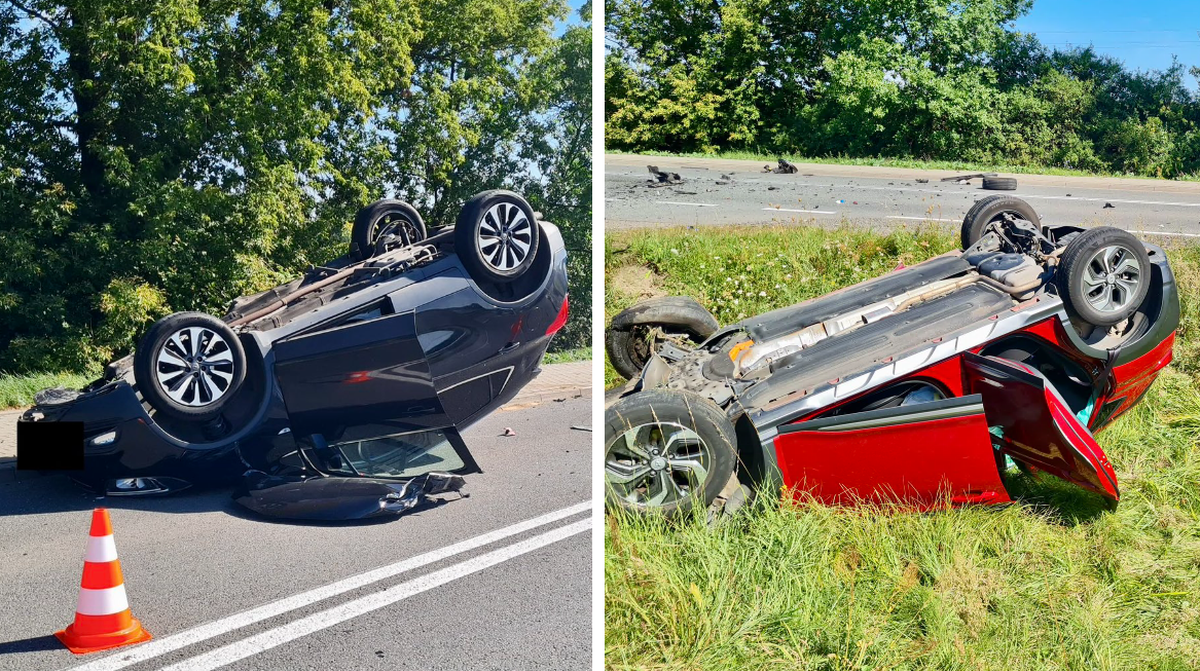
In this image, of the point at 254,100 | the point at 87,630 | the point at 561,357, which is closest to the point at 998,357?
the point at 561,357

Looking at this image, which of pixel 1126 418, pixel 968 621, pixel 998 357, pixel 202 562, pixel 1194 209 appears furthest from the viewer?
pixel 1194 209

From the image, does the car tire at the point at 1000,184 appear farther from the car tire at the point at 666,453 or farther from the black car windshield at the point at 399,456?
the black car windshield at the point at 399,456

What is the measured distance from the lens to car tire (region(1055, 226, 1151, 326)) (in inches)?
149

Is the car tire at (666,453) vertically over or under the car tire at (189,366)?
under

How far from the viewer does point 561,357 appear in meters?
3.53

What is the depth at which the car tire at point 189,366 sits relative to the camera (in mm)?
2906

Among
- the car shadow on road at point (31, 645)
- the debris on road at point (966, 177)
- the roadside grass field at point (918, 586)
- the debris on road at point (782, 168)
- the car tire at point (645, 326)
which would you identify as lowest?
the roadside grass field at point (918, 586)

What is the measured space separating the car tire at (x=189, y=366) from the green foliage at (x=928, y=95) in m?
5.61

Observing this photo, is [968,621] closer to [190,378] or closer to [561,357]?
[561,357]

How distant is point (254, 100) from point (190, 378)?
3.12 ft

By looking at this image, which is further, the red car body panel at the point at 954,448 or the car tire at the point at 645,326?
the car tire at the point at 645,326

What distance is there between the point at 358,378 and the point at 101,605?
102 centimetres

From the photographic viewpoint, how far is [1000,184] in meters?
8.82

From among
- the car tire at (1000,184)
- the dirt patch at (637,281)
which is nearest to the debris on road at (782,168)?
the car tire at (1000,184)
